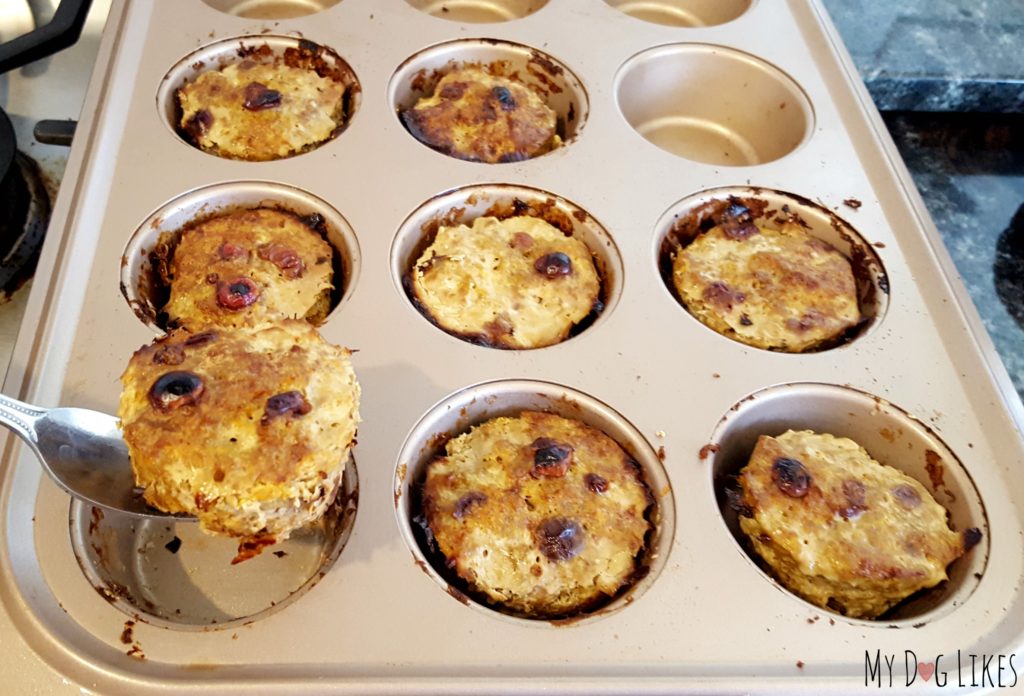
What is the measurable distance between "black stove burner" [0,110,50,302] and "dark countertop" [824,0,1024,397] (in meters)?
2.90

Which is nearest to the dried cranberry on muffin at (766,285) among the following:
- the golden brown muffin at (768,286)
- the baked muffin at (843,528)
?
the golden brown muffin at (768,286)

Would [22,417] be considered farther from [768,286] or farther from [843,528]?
[768,286]

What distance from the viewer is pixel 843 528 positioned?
5.19ft

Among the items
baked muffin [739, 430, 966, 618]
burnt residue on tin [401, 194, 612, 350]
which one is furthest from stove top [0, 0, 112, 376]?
baked muffin [739, 430, 966, 618]

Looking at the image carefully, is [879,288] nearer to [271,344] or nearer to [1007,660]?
[1007,660]

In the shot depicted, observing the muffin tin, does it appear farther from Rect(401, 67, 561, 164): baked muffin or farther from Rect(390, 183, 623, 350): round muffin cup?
Rect(401, 67, 561, 164): baked muffin

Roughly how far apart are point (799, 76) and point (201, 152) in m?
1.93

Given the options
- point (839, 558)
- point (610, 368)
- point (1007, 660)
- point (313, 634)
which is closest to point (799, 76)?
point (610, 368)

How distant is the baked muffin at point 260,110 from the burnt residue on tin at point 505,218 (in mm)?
486

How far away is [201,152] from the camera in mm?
1995

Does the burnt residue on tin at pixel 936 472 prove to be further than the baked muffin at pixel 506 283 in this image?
No

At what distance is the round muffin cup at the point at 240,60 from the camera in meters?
2.20

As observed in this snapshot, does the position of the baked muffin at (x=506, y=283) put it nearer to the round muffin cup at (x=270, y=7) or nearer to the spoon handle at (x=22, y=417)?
the spoon handle at (x=22, y=417)

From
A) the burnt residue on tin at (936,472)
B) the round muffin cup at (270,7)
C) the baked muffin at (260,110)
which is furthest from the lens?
the round muffin cup at (270,7)
